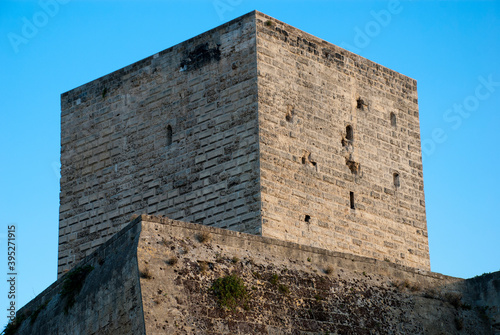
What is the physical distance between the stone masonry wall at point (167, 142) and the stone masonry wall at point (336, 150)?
448 mm

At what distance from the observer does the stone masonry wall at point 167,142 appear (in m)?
24.0

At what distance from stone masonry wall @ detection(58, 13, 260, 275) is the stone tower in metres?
0.03

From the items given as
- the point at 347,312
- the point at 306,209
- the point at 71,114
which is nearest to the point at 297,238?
the point at 306,209

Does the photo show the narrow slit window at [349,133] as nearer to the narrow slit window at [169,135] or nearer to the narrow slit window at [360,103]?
the narrow slit window at [360,103]

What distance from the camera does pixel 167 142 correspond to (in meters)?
25.3

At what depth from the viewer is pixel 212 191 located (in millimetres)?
24094

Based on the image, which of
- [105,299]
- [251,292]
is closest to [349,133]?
[251,292]

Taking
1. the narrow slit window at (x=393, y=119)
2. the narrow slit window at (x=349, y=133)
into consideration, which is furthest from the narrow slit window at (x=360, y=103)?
the narrow slit window at (x=393, y=119)

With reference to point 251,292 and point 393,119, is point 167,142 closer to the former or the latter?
point 393,119

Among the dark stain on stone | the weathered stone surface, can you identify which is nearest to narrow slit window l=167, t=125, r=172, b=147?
the dark stain on stone

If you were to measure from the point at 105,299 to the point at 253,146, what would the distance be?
522 centimetres

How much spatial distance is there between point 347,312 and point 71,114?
30.3 feet

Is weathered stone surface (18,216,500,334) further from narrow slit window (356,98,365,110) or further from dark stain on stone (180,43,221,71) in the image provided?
dark stain on stone (180,43,221,71)

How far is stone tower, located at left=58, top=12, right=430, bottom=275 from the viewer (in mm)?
23953
